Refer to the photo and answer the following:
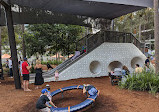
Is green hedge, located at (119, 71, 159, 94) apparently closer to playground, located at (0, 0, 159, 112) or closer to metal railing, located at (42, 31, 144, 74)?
playground, located at (0, 0, 159, 112)

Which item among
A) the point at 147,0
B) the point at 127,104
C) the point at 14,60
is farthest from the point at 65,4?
the point at 127,104

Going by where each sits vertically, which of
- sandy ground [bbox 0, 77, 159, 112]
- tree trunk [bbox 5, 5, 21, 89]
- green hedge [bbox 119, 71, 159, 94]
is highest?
tree trunk [bbox 5, 5, 21, 89]

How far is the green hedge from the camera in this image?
5972 millimetres

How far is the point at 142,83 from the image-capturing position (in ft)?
20.3

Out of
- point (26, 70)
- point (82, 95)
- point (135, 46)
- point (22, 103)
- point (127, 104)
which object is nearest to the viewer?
point (127, 104)

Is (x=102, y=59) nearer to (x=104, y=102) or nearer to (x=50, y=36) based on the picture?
(x=104, y=102)

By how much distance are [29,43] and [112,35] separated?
843 cm

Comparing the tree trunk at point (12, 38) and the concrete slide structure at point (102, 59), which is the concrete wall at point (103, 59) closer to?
the concrete slide structure at point (102, 59)

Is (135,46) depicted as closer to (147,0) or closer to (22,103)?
(147,0)

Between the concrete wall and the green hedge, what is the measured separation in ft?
12.3

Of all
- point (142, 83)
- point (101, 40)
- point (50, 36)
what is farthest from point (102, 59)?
point (50, 36)

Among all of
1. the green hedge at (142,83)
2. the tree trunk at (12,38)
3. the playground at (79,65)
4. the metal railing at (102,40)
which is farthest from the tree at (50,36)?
the green hedge at (142,83)

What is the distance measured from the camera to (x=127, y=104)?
4.80 meters

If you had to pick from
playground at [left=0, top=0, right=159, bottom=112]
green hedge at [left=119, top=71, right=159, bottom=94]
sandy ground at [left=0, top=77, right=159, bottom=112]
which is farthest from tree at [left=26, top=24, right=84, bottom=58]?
green hedge at [left=119, top=71, right=159, bottom=94]
